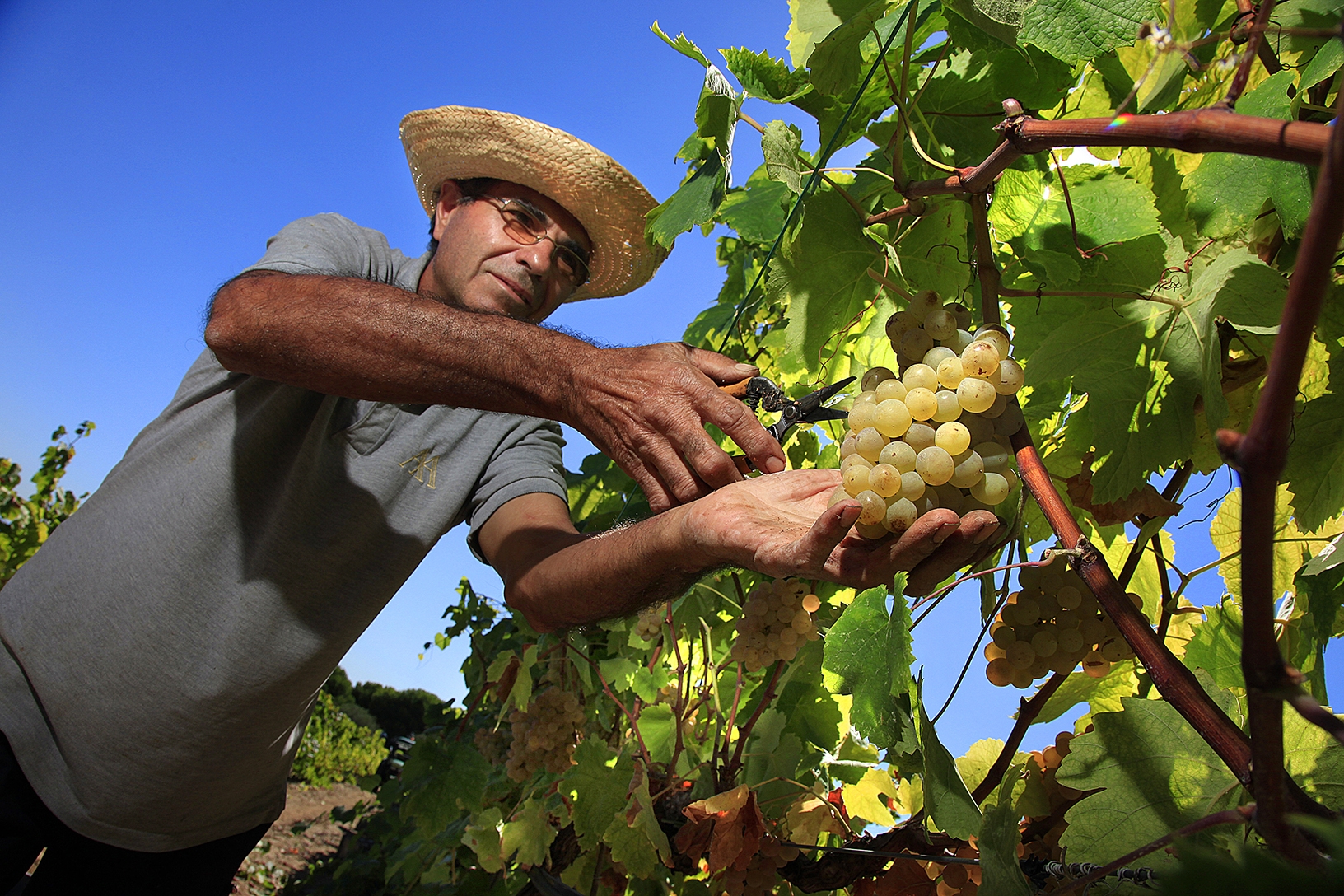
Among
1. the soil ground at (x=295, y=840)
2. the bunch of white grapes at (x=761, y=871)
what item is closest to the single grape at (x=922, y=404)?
the bunch of white grapes at (x=761, y=871)

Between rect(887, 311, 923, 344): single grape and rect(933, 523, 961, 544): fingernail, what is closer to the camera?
rect(933, 523, 961, 544): fingernail

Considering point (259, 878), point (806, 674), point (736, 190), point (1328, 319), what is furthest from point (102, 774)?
point (259, 878)

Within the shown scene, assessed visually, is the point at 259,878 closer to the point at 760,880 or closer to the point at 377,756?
the point at 377,756

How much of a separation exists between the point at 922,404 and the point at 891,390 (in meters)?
0.06

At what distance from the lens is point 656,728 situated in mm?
2299

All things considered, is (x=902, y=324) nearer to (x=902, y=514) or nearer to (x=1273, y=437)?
(x=902, y=514)

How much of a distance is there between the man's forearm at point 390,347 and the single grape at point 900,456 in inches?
22.5

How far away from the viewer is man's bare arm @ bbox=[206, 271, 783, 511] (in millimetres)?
1213

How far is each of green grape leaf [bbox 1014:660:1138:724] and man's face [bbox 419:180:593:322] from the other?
1749 millimetres

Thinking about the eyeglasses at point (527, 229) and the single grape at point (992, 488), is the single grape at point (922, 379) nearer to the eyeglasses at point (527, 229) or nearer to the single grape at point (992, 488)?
the single grape at point (992, 488)

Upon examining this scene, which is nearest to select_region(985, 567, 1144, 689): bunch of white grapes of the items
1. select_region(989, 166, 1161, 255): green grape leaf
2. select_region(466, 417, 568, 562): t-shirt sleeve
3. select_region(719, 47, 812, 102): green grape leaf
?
select_region(989, 166, 1161, 255): green grape leaf

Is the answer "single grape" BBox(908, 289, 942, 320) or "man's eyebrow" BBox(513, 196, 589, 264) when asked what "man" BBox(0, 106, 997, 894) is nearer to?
"man's eyebrow" BBox(513, 196, 589, 264)

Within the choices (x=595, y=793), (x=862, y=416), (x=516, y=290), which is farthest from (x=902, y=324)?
(x=516, y=290)

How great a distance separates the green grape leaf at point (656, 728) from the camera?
89.7 inches
